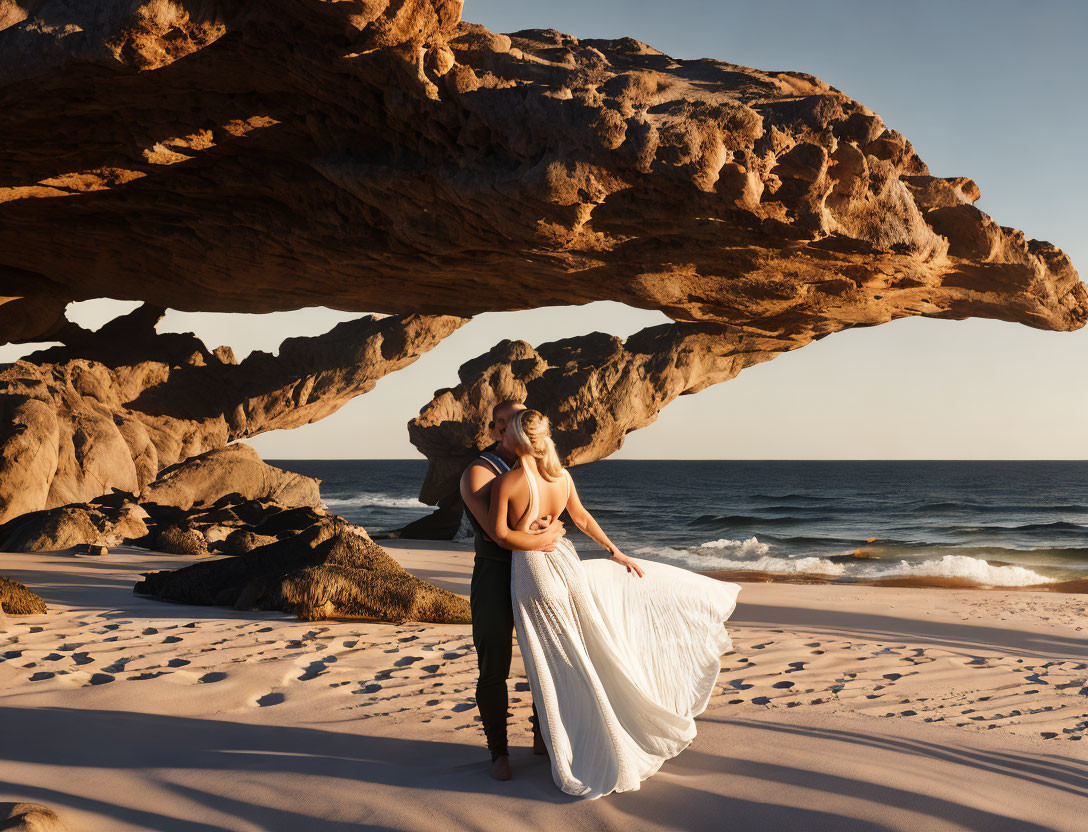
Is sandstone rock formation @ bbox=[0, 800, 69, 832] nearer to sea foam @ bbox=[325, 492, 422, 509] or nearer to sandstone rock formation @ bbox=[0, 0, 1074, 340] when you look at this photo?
sandstone rock formation @ bbox=[0, 0, 1074, 340]

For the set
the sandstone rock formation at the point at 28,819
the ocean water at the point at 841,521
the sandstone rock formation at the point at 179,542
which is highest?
the sandstone rock formation at the point at 28,819

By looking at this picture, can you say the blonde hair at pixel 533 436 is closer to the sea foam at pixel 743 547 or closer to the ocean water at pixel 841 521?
the ocean water at pixel 841 521

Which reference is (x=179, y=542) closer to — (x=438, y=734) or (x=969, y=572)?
(x=438, y=734)

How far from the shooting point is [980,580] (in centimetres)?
1584

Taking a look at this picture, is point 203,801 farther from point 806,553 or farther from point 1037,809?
point 806,553

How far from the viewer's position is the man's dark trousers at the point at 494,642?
316cm

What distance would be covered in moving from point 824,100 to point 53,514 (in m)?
11.1

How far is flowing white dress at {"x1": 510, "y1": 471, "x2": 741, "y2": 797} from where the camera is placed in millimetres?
3018

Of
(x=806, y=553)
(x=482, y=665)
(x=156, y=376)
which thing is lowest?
(x=806, y=553)

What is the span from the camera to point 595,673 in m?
3.11

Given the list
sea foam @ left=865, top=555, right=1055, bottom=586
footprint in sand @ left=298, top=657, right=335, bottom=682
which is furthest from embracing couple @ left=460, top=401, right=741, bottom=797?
sea foam @ left=865, top=555, right=1055, bottom=586

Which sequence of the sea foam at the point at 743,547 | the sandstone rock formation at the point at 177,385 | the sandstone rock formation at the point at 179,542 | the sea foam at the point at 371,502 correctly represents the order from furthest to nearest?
1. the sea foam at the point at 371,502
2. the sea foam at the point at 743,547
3. the sandstone rock formation at the point at 177,385
4. the sandstone rock formation at the point at 179,542

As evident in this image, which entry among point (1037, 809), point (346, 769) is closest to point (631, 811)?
point (346, 769)

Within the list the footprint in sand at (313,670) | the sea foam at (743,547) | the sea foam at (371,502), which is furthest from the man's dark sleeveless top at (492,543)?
the sea foam at (371,502)
